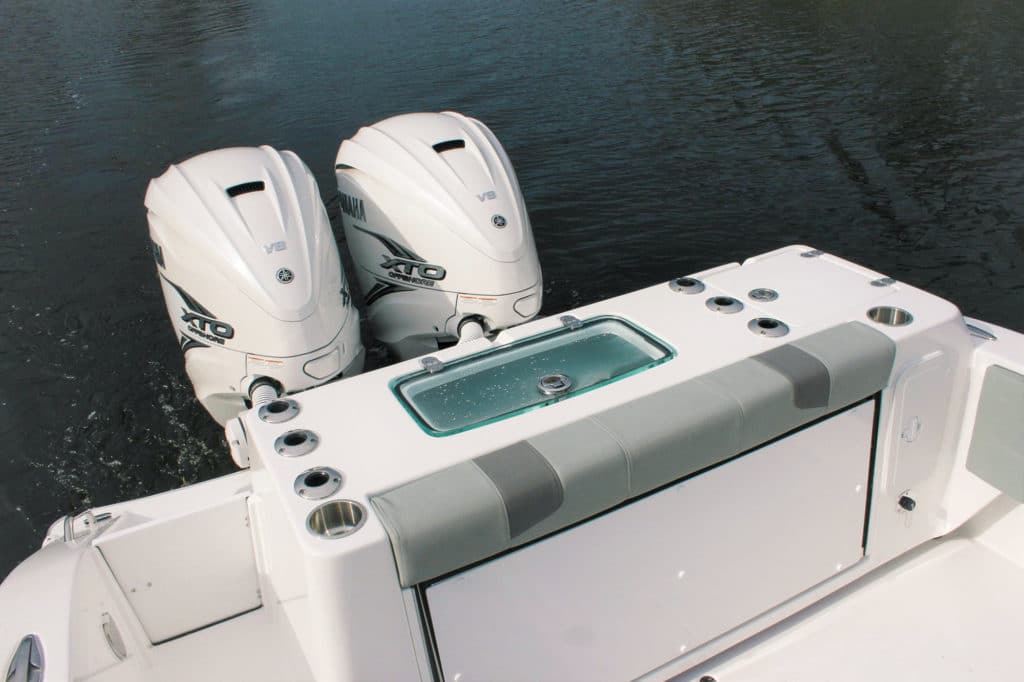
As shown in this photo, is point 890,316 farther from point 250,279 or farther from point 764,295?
point 250,279

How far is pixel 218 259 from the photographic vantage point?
2859 millimetres

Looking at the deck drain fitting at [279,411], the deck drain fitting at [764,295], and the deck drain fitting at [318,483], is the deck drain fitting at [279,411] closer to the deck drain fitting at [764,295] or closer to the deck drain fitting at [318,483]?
the deck drain fitting at [318,483]

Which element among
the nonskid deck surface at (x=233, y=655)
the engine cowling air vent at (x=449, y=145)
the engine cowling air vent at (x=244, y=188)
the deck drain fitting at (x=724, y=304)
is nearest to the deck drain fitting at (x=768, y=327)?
the deck drain fitting at (x=724, y=304)

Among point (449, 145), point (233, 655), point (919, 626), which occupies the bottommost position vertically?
point (919, 626)

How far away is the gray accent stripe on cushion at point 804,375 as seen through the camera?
1839mm

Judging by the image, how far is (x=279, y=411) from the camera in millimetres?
1879

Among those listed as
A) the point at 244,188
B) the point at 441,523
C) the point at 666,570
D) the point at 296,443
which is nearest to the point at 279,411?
the point at 296,443

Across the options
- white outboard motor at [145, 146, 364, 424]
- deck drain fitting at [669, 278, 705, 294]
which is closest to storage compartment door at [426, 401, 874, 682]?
deck drain fitting at [669, 278, 705, 294]

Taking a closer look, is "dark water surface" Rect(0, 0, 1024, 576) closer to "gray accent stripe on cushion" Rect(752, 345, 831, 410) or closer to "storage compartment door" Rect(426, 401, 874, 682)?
"storage compartment door" Rect(426, 401, 874, 682)

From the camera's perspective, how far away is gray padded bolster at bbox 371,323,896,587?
5.04 feet

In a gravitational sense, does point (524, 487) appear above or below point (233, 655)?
above

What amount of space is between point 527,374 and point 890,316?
2.97 feet

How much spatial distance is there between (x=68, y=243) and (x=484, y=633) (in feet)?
16.9

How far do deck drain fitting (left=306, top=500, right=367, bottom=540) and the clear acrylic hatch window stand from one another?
28 centimetres
